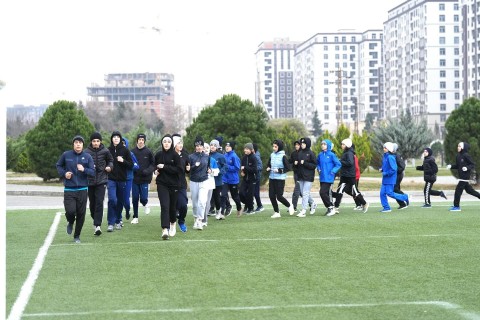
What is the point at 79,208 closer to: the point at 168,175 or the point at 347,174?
the point at 168,175

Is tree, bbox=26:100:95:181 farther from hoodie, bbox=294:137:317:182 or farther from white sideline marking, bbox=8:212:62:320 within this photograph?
white sideline marking, bbox=8:212:62:320

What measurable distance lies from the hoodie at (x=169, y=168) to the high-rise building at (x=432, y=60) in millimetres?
141410

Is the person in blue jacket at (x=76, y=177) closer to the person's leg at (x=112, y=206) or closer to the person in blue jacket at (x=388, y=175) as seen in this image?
the person's leg at (x=112, y=206)

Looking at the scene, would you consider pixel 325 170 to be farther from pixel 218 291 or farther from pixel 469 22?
pixel 469 22

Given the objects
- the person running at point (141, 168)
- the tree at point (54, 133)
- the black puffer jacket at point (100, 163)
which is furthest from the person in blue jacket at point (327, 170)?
the tree at point (54, 133)

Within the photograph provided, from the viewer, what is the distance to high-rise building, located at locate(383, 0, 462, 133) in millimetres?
158875

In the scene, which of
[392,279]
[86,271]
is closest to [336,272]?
[392,279]

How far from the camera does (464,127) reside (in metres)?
35.5

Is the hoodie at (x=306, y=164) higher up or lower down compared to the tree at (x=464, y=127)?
lower down

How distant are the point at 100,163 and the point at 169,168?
1315mm

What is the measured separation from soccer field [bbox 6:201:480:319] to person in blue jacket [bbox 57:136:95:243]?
566 millimetres

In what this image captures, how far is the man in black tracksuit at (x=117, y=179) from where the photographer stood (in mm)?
17375

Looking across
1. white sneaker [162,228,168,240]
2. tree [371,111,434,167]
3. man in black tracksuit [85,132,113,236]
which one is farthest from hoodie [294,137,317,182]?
tree [371,111,434,167]

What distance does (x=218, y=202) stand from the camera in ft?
67.3
